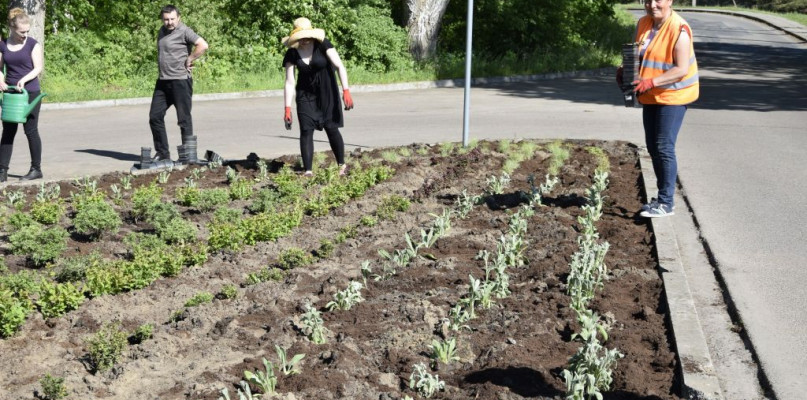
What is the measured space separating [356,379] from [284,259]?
2179 millimetres

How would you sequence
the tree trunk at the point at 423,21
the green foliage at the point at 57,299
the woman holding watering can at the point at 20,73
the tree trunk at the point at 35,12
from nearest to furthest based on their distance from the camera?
the green foliage at the point at 57,299
the woman holding watering can at the point at 20,73
the tree trunk at the point at 35,12
the tree trunk at the point at 423,21

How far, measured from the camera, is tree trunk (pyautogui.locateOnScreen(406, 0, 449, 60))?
25672 millimetres

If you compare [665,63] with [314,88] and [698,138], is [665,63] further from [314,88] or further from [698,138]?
[698,138]

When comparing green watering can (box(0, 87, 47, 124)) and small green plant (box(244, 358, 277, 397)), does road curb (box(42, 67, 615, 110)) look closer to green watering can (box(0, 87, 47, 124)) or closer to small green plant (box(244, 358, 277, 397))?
green watering can (box(0, 87, 47, 124))

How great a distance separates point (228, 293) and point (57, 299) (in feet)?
3.13

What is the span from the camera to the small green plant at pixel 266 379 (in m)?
4.86

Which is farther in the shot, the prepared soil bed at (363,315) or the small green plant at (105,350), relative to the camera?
the small green plant at (105,350)

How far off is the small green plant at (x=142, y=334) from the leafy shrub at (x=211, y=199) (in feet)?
10.5

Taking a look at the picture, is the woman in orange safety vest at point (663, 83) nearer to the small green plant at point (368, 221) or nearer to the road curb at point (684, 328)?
the road curb at point (684, 328)

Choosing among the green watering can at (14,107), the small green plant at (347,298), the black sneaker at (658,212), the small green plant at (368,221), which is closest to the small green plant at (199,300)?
the small green plant at (347,298)

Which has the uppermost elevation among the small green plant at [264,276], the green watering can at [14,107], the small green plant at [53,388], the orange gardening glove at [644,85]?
the orange gardening glove at [644,85]

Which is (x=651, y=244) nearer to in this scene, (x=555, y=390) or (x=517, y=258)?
(x=517, y=258)

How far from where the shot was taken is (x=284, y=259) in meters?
7.13

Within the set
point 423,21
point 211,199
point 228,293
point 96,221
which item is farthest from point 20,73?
point 423,21
